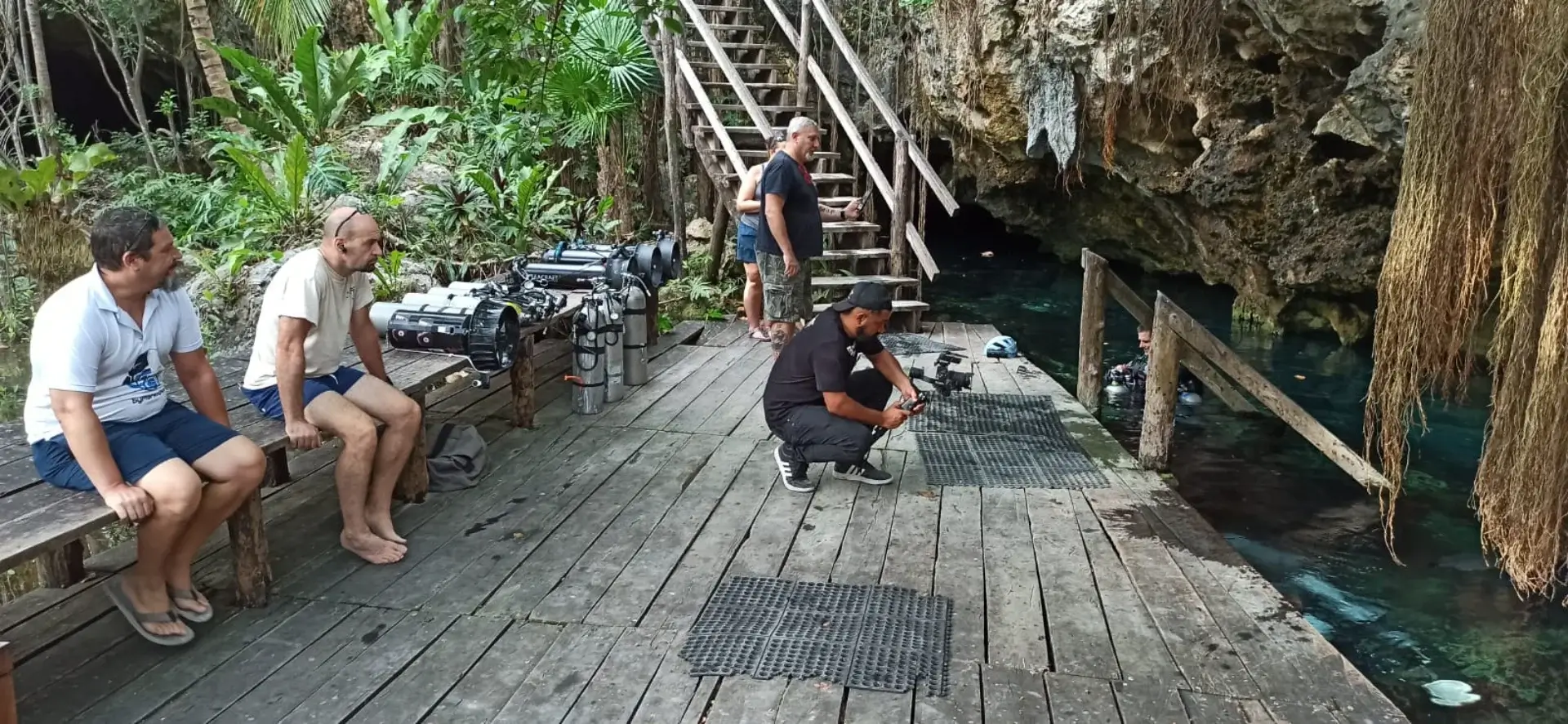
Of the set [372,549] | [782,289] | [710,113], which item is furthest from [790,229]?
[710,113]

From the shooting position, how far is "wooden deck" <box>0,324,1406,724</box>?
2.69 meters

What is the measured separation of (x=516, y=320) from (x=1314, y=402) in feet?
22.7

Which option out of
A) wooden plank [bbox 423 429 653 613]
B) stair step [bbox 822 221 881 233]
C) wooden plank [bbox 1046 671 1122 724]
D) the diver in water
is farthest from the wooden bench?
the diver in water

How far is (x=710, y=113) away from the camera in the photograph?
8812 mm

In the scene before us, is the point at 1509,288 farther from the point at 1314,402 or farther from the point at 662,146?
the point at 662,146

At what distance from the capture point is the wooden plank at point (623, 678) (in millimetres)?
2648

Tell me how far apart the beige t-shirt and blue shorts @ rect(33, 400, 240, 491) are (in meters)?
0.42

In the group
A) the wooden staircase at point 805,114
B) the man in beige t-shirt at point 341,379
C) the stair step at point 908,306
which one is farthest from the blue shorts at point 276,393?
the stair step at point 908,306

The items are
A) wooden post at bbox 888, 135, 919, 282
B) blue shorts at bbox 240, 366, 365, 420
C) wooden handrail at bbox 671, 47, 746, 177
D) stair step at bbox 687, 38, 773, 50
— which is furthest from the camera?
stair step at bbox 687, 38, 773, 50

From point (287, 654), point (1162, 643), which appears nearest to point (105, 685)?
point (287, 654)

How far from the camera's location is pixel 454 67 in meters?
12.2

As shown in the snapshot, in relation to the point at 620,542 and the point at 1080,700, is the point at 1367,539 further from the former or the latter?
the point at 620,542

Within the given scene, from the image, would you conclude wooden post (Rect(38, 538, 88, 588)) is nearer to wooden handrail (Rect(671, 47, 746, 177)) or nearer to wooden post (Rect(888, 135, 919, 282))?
wooden handrail (Rect(671, 47, 746, 177))

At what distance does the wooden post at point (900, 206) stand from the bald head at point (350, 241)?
5319 mm
